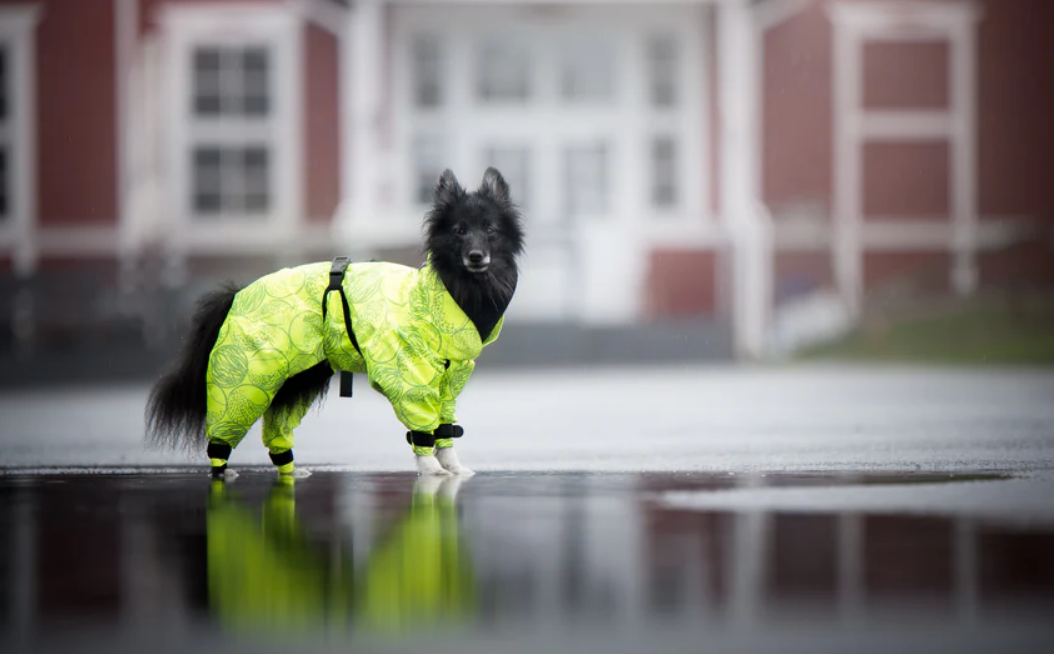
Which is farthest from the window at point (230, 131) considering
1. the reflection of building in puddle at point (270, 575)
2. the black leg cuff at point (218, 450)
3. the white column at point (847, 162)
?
the reflection of building in puddle at point (270, 575)

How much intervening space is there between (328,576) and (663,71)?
1852 cm

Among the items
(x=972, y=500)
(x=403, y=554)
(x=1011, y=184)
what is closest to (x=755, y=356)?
(x=1011, y=184)

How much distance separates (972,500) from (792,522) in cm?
89

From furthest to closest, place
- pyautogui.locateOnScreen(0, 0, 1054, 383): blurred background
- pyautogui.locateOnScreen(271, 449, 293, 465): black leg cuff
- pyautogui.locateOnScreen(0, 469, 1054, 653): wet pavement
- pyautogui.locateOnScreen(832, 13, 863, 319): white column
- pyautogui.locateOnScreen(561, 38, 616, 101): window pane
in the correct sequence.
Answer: pyautogui.locateOnScreen(832, 13, 863, 319): white column < pyautogui.locateOnScreen(561, 38, 616, 101): window pane < pyautogui.locateOnScreen(0, 0, 1054, 383): blurred background < pyautogui.locateOnScreen(271, 449, 293, 465): black leg cuff < pyautogui.locateOnScreen(0, 469, 1054, 653): wet pavement

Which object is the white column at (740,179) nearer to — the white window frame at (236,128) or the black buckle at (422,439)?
the white window frame at (236,128)

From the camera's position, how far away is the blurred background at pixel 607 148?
20.9 m

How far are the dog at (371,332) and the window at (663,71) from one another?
15810 mm

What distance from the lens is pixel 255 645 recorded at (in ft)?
9.86

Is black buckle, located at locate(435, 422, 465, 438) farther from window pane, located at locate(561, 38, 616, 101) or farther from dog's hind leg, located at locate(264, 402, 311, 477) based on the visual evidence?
window pane, located at locate(561, 38, 616, 101)

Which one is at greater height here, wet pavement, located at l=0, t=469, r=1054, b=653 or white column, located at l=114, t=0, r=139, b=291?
white column, located at l=114, t=0, r=139, b=291

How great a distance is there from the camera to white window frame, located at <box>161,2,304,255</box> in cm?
2162

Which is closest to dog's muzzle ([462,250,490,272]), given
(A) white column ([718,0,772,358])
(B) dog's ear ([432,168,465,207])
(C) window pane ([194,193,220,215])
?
(B) dog's ear ([432,168,465,207])

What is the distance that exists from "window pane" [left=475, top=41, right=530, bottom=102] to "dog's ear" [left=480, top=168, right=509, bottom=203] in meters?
15.7

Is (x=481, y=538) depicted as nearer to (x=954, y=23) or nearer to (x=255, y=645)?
(x=255, y=645)
